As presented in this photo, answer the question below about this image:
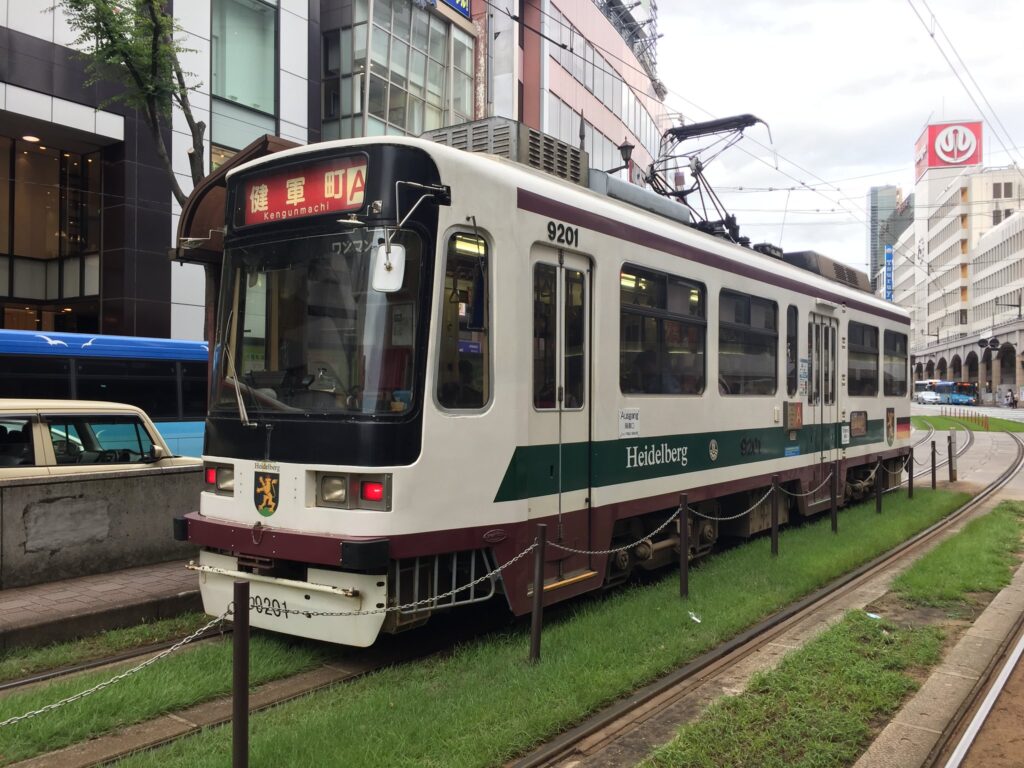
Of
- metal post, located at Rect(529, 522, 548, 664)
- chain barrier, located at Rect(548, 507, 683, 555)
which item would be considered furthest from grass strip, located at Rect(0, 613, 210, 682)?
chain barrier, located at Rect(548, 507, 683, 555)

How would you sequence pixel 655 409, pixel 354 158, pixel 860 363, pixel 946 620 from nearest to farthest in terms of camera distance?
pixel 354 158 < pixel 946 620 < pixel 655 409 < pixel 860 363

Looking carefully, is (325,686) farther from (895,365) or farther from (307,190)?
(895,365)

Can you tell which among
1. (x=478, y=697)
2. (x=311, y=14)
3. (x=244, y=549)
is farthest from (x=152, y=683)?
(x=311, y=14)

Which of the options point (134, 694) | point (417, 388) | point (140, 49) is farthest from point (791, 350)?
point (140, 49)

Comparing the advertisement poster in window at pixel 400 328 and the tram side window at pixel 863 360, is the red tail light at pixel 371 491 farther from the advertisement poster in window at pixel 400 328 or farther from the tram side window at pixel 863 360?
the tram side window at pixel 863 360

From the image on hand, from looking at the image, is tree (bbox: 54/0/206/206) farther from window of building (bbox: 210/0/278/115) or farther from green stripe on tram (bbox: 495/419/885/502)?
green stripe on tram (bbox: 495/419/885/502)

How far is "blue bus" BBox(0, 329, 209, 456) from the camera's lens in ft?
42.5

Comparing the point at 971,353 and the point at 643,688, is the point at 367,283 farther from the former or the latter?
the point at 971,353

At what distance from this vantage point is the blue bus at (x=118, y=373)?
12969 millimetres

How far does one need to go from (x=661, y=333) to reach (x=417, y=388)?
3127 millimetres

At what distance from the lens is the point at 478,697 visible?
477 cm

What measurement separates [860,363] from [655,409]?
6.65 m

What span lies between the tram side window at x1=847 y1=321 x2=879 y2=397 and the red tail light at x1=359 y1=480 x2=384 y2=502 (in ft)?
29.9

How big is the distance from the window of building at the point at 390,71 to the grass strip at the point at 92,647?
19313 mm
